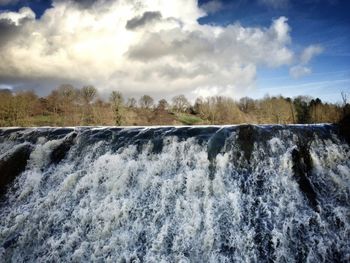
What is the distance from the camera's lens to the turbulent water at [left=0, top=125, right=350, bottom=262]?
28.2 ft

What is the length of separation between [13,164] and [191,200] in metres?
8.66

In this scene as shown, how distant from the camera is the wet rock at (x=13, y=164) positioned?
43.4ft

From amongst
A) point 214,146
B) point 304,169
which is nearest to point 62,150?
point 214,146

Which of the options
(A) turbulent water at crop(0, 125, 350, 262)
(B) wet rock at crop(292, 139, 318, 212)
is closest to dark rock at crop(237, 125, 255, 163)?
(A) turbulent water at crop(0, 125, 350, 262)

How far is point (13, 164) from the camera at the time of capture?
14102mm

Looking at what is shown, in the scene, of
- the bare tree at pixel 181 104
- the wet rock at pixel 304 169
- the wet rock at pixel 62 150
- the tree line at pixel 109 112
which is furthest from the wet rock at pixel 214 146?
the bare tree at pixel 181 104

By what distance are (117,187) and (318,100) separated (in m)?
51.7

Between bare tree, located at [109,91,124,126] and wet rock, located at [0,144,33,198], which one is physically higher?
bare tree, located at [109,91,124,126]

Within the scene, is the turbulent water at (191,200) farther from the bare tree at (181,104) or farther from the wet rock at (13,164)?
the bare tree at (181,104)

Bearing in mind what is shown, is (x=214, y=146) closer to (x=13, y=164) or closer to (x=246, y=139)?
(x=246, y=139)

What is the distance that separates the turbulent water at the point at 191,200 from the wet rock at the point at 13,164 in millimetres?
512

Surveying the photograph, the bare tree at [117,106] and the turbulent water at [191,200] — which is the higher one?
the bare tree at [117,106]

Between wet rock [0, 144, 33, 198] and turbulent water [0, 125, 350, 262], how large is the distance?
51 centimetres

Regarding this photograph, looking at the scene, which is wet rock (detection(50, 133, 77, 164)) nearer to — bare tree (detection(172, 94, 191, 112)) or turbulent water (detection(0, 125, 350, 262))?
turbulent water (detection(0, 125, 350, 262))
